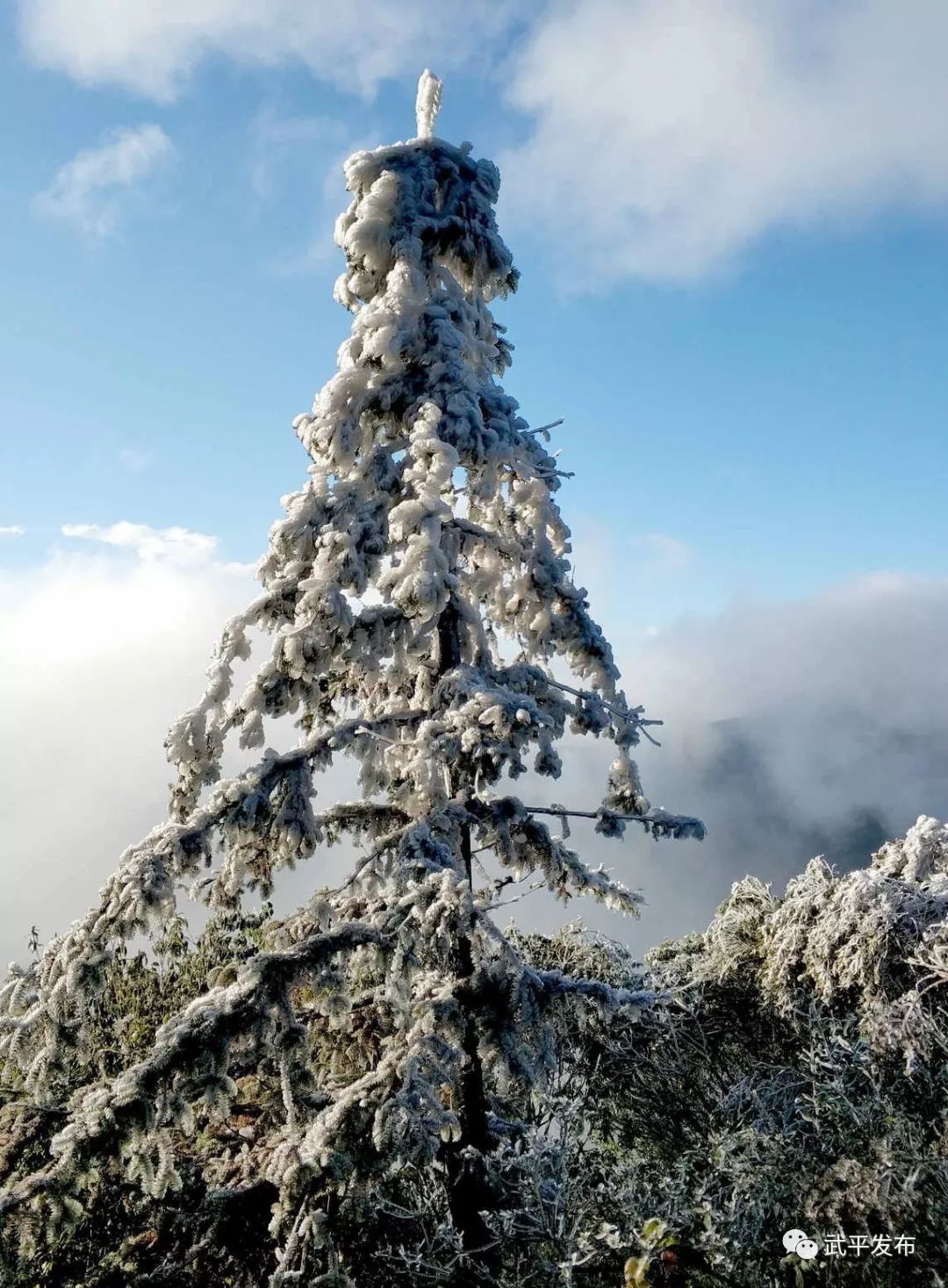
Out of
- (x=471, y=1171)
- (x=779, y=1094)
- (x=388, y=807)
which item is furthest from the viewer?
(x=779, y=1094)

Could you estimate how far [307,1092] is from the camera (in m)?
6.96

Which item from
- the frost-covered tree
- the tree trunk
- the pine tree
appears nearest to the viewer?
the pine tree

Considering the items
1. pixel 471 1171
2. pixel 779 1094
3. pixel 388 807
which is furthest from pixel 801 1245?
pixel 388 807

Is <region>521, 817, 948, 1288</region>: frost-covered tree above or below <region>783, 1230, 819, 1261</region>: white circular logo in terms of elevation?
above

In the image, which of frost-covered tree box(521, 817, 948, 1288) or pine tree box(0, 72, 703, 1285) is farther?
frost-covered tree box(521, 817, 948, 1288)

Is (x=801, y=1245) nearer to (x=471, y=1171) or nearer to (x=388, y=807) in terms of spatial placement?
(x=471, y=1171)

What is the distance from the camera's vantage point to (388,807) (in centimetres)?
898

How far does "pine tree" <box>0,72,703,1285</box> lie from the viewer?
20.4ft

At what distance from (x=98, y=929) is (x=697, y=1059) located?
10.6 meters

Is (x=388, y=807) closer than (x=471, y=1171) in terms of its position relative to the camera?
No

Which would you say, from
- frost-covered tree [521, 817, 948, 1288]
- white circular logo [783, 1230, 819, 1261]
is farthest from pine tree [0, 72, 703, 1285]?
white circular logo [783, 1230, 819, 1261]

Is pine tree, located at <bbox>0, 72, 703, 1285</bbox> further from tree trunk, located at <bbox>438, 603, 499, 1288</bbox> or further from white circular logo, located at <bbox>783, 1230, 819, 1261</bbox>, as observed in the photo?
white circular logo, located at <bbox>783, 1230, 819, 1261</bbox>

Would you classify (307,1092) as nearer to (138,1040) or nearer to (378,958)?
(378,958)

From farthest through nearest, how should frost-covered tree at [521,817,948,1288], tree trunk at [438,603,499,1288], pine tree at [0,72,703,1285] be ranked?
frost-covered tree at [521,817,948,1288] → tree trunk at [438,603,499,1288] → pine tree at [0,72,703,1285]
